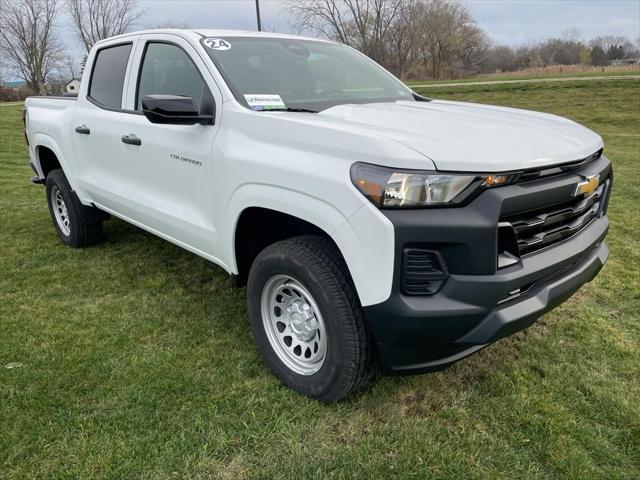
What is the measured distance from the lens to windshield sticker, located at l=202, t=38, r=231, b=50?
331 centimetres

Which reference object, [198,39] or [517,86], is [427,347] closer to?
[198,39]

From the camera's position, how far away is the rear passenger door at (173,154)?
314 cm

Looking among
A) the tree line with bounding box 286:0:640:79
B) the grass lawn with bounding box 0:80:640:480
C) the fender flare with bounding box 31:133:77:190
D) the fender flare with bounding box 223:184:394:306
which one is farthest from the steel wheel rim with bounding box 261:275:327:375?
the tree line with bounding box 286:0:640:79

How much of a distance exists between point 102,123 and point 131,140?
60 centimetres

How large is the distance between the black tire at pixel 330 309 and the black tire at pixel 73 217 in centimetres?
287

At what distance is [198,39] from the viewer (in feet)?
11.0

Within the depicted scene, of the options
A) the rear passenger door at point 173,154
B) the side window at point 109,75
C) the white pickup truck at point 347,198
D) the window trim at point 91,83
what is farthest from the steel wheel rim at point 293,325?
the side window at point 109,75

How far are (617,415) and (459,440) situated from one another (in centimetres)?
82

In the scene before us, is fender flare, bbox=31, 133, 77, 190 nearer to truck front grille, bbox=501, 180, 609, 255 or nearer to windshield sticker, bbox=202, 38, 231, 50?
windshield sticker, bbox=202, 38, 231, 50

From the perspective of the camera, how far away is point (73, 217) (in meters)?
5.07

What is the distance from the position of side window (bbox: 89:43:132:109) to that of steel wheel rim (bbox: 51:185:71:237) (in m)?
1.31

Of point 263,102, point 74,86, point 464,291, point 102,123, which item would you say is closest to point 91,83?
point 102,123

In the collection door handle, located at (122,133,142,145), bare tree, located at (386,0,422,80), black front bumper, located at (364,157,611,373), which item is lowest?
black front bumper, located at (364,157,611,373)

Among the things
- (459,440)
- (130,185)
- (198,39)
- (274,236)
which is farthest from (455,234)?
(130,185)
